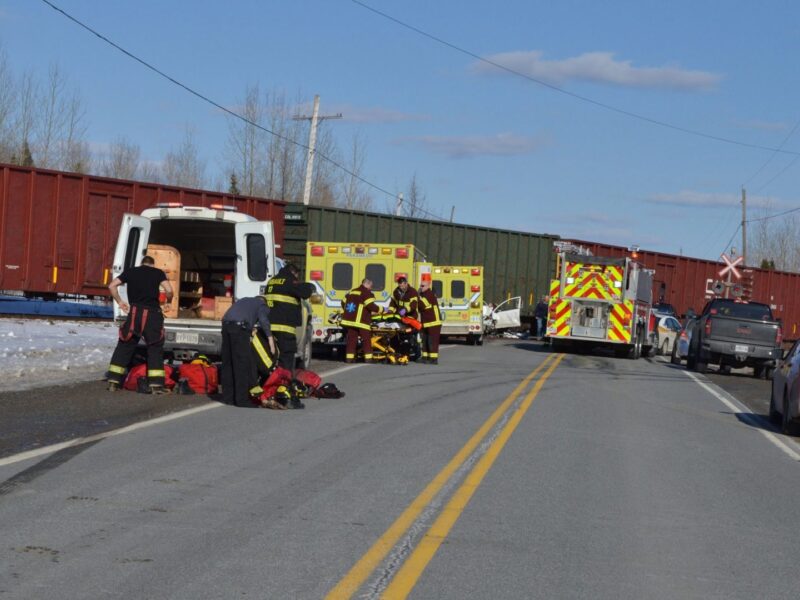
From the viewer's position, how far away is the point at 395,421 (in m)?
12.9

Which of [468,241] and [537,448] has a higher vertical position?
[468,241]

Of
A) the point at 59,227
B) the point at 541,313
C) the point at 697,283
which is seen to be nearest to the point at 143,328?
the point at 59,227

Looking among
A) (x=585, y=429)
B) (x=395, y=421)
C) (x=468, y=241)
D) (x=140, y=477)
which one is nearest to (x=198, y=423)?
(x=395, y=421)

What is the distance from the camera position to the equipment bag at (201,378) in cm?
1513

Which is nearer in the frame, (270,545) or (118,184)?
(270,545)

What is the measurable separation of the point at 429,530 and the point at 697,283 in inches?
1624

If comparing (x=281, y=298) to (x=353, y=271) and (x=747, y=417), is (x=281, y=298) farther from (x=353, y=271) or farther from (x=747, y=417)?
(x=353, y=271)

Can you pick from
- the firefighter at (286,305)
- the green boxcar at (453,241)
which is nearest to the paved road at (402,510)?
the firefighter at (286,305)

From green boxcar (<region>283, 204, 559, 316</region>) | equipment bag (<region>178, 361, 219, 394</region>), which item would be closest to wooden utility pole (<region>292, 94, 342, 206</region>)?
green boxcar (<region>283, 204, 559, 316</region>)

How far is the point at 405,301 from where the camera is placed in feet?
74.7

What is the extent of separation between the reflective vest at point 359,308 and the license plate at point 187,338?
5320 mm

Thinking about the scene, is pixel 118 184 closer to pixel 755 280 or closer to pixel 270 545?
pixel 270 545

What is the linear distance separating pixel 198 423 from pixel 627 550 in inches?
241

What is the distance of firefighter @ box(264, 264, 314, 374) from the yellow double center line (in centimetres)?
324
